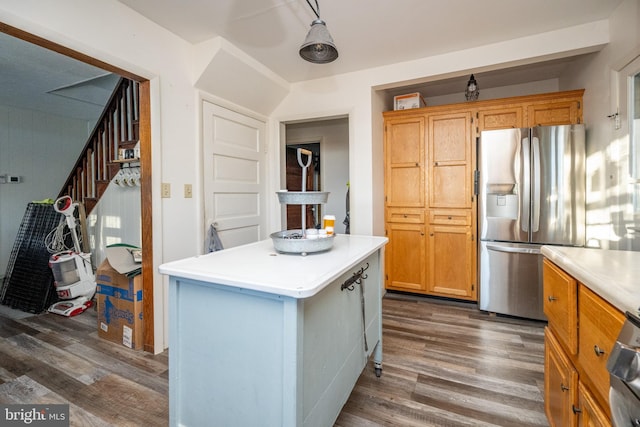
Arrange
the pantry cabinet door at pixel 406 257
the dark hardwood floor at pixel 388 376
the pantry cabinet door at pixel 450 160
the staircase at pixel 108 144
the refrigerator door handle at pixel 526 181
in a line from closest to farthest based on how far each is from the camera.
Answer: the dark hardwood floor at pixel 388 376
the refrigerator door handle at pixel 526 181
the staircase at pixel 108 144
the pantry cabinet door at pixel 450 160
the pantry cabinet door at pixel 406 257

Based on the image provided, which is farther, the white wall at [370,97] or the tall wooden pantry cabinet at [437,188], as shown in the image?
the tall wooden pantry cabinet at [437,188]

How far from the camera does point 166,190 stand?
230cm

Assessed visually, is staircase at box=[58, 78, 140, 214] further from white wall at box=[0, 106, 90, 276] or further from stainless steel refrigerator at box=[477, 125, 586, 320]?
stainless steel refrigerator at box=[477, 125, 586, 320]

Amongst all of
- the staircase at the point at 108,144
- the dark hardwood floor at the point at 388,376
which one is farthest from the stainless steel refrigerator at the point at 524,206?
the staircase at the point at 108,144

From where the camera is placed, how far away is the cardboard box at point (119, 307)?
2291mm

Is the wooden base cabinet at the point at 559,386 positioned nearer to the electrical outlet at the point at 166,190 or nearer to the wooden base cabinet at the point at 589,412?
the wooden base cabinet at the point at 589,412

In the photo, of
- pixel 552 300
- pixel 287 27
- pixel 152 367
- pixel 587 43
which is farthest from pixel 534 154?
pixel 152 367

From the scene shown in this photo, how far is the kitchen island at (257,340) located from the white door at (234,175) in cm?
155

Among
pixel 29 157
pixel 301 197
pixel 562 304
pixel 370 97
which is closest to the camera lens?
pixel 562 304

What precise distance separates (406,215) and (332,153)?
206cm

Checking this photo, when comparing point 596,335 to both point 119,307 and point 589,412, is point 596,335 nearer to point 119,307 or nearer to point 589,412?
point 589,412

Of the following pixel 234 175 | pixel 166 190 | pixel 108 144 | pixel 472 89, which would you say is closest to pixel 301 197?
pixel 166 190

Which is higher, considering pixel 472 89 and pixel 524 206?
pixel 472 89

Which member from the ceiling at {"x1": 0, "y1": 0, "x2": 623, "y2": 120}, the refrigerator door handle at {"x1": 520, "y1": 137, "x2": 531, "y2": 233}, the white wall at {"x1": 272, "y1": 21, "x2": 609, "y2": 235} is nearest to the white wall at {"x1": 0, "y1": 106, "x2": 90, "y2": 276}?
the ceiling at {"x1": 0, "y1": 0, "x2": 623, "y2": 120}
